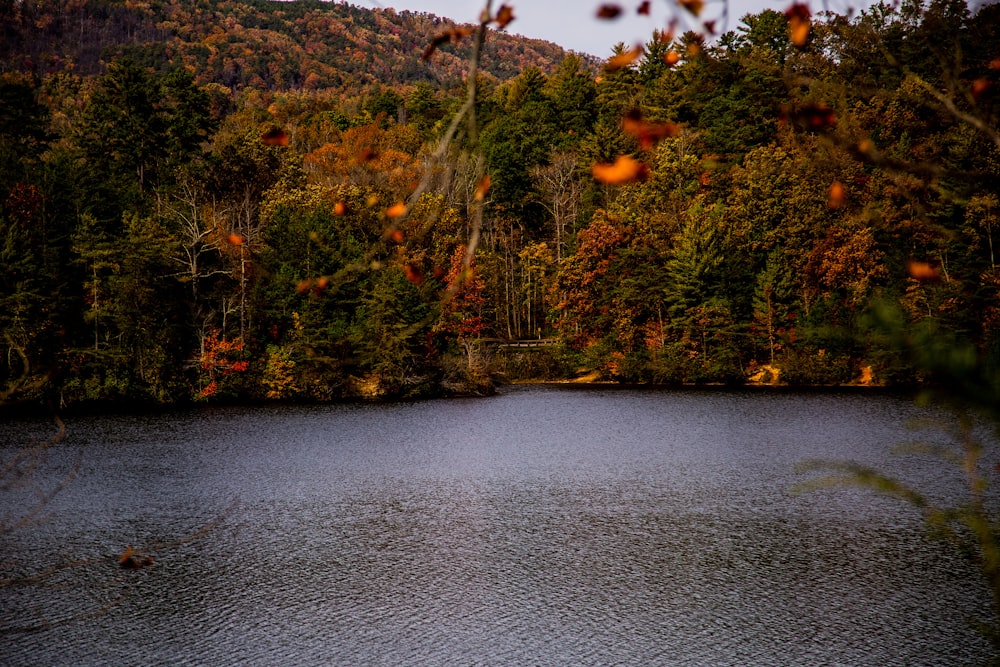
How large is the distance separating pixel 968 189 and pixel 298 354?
35509 mm

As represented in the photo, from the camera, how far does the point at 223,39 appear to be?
320 feet

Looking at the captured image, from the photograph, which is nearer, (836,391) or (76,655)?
(76,655)

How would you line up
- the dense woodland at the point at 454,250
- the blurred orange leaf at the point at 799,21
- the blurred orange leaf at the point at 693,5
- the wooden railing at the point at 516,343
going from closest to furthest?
the blurred orange leaf at the point at 693,5 → the blurred orange leaf at the point at 799,21 → the dense woodland at the point at 454,250 → the wooden railing at the point at 516,343

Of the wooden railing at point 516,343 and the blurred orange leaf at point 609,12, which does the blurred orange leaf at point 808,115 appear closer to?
the blurred orange leaf at point 609,12

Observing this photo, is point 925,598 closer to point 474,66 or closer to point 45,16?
point 474,66

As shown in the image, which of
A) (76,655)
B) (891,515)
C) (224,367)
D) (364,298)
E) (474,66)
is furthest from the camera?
(364,298)

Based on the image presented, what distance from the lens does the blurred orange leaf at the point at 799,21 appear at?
93.9 inches

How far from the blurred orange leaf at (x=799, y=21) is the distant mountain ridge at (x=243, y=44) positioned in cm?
8028

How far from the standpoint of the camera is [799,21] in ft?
8.30

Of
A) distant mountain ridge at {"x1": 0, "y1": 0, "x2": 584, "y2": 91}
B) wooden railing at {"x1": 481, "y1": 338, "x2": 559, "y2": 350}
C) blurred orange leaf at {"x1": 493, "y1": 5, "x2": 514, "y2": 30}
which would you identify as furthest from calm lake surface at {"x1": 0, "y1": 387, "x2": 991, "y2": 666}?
distant mountain ridge at {"x1": 0, "y1": 0, "x2": 584, "y2": 91}

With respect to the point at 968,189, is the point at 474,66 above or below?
above

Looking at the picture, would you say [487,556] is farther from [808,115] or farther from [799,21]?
[808,115]

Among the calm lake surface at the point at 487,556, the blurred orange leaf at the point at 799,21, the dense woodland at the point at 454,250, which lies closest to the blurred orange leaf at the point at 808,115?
the blurred orange leaf at the point at 799,21

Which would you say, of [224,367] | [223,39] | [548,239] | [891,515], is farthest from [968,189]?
[223,39]
